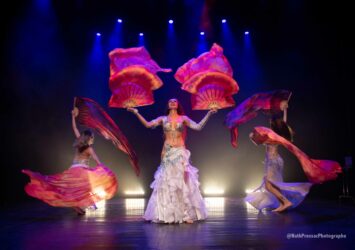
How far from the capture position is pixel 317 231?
11.4 feet

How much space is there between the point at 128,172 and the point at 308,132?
4939 mm

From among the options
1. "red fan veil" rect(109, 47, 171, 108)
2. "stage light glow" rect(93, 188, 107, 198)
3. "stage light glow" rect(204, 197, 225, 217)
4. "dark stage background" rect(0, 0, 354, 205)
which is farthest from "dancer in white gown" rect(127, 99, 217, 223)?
"dark stage background" rect(0, 0, 354, 205)

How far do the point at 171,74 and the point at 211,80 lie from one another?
4.93 m

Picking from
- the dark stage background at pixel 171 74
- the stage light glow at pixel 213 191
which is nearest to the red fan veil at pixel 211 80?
the dark stage background at pixel 171 74

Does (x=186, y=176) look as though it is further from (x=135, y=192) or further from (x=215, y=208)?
(x=135, y=192)

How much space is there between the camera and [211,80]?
174 inches

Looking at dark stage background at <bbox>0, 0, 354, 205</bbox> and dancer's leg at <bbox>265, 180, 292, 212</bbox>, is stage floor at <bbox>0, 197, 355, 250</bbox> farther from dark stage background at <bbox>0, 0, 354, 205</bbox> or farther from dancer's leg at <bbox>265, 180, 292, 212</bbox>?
dark stage background at <bbox>0, 0, 354, 205</bbox>

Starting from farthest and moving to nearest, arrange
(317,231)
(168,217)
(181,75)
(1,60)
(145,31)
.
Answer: (145,31)
(1,60)
(181,75)
(168,217)
(317,231)

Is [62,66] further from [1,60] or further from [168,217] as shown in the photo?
[168,217]

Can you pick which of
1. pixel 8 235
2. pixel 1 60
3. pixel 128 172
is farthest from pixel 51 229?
pixel 128 172

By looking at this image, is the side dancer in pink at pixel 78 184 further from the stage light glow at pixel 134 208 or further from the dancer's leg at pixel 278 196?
the dancer's leg at pixel 278 196

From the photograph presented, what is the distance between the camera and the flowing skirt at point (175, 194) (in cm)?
420

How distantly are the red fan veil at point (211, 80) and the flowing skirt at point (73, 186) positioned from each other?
2.11 meters

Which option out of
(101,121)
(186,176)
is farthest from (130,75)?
(186,176)
